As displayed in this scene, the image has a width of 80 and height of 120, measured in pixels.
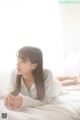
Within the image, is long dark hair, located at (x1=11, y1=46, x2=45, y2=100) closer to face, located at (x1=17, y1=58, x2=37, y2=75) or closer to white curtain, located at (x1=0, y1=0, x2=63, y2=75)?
face, located at (x1=17, y1=58, x2=37, y2=75)

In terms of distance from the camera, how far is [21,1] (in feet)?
5.95

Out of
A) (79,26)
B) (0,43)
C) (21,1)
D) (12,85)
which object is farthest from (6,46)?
(79,26)

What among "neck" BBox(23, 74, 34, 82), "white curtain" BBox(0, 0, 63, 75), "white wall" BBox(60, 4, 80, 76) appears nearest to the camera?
"neck" BBox(23, 74, 34, 82)

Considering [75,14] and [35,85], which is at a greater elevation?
[75,14]

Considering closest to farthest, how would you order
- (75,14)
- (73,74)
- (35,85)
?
1. (35,85)
2. (73,74)
3. (75,14)

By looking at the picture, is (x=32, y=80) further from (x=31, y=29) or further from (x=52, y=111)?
(x=31, y=29)

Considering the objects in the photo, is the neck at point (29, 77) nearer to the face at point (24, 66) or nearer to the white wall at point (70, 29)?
the face at point (24, 66)

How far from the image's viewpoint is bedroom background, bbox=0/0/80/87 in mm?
1778

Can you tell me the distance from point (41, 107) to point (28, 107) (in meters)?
0.07

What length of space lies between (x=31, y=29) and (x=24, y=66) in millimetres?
639

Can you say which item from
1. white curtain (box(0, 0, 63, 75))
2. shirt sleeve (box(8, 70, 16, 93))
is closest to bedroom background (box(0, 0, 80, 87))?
white curtain (box(0, 0, 63, 75))

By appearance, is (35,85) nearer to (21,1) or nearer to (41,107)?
(41,107)

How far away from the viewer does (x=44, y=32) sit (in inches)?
75.4

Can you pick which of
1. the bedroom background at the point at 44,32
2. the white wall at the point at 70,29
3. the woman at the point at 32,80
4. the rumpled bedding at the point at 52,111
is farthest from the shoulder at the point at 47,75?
the white wall at the point at 70,29
